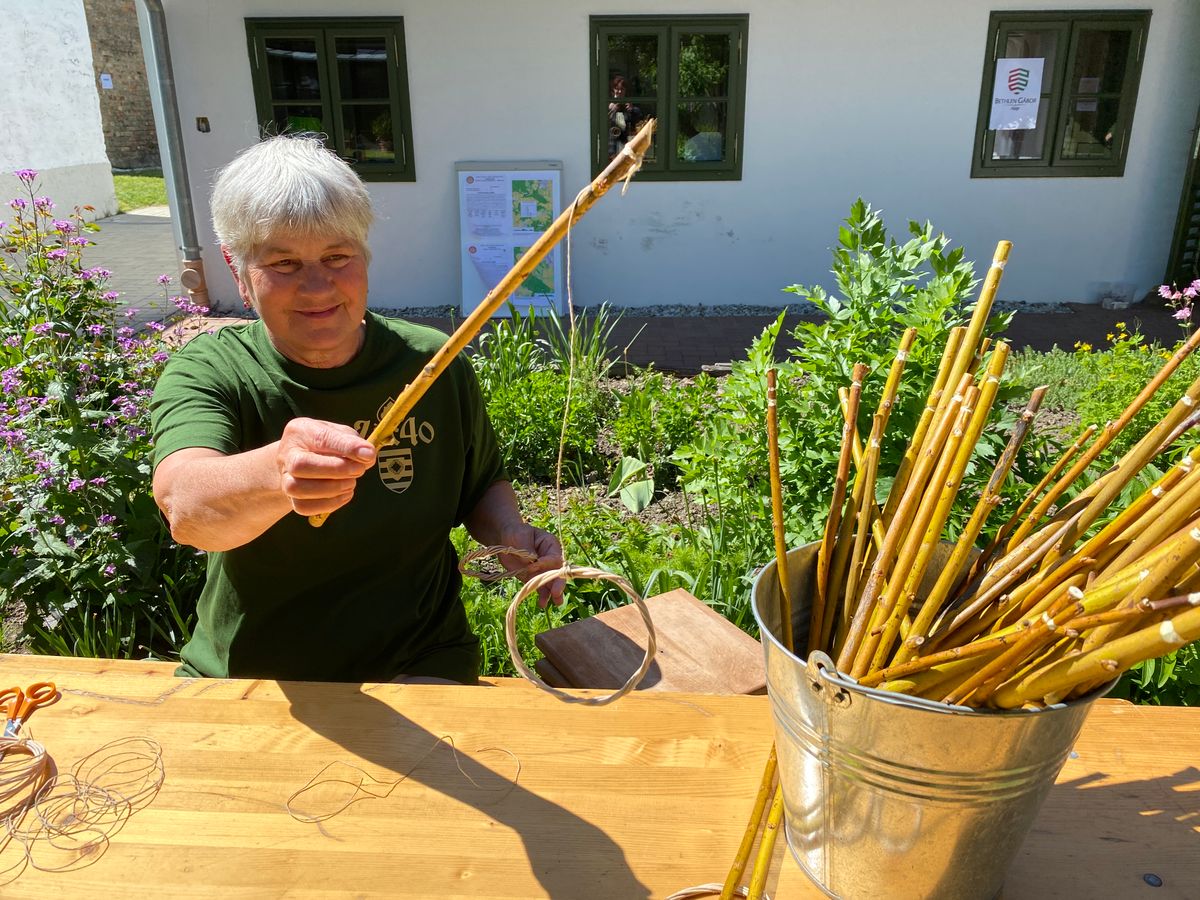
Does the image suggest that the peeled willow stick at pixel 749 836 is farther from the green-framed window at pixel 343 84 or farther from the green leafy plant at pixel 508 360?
the green-framed window at pixel 343 84

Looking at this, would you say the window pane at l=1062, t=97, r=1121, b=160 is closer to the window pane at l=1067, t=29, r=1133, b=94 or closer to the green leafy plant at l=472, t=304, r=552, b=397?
the window pane at l=1067, t=29, r=1133, b=94

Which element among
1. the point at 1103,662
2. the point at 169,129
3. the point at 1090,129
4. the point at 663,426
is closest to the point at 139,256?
the point at 169,129

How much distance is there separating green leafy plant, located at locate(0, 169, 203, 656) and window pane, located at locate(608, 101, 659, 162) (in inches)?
211

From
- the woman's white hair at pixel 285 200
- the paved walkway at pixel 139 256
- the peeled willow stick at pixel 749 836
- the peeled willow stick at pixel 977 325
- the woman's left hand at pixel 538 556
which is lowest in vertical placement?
the paved walkway at pixel 139 256

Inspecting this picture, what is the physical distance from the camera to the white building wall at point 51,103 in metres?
12.0

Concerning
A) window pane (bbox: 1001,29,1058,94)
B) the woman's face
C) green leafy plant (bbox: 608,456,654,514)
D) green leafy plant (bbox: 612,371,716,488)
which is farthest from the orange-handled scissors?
window pane (bbox: 1001,29,1058,94)

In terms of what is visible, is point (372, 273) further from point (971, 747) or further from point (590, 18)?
point (971, 747)

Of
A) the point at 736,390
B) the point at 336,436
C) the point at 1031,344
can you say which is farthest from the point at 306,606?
the point at 1031,344

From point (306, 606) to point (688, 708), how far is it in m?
0.83

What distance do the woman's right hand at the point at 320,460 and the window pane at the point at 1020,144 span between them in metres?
7.89

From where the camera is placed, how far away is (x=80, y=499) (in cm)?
255

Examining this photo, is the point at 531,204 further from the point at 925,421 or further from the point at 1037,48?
the point at 925,421

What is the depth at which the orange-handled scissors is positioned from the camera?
1.23 metres

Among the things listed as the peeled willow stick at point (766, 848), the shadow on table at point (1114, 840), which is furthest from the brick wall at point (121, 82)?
the shadow on table at point (1114, 840)
